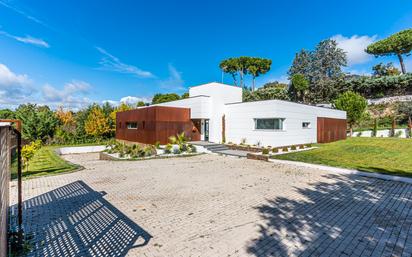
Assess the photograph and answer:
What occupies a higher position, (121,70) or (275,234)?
(121,70)

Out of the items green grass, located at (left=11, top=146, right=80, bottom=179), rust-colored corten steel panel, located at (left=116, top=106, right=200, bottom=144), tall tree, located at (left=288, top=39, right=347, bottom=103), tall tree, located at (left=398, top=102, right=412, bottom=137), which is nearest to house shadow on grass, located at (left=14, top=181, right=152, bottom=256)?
green grass, located at (left=11, top=146, right=80, bottom=179)

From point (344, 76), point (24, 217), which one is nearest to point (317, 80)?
point (344, 76)

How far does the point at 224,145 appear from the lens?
1894cm

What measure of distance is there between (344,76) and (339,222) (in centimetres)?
4121

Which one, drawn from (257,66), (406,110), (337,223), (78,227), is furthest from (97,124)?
(406,110)

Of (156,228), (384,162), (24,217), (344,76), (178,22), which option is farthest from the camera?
(344,76)

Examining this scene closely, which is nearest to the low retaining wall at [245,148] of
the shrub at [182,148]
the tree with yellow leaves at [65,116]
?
the shrub at [182,148]

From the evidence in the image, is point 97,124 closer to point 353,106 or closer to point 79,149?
point 79,149

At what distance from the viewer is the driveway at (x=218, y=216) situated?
3.92 metres

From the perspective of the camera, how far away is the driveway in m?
3.92

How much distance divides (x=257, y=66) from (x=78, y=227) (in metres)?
46.1

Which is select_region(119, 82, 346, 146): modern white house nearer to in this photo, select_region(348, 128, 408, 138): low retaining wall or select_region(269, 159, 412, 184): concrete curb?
select_region(269, 159, 412, 184): concrete curb

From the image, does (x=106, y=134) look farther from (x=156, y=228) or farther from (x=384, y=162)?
(x=384, y=162)

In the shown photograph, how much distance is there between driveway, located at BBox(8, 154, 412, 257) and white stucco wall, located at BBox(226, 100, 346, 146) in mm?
7733
